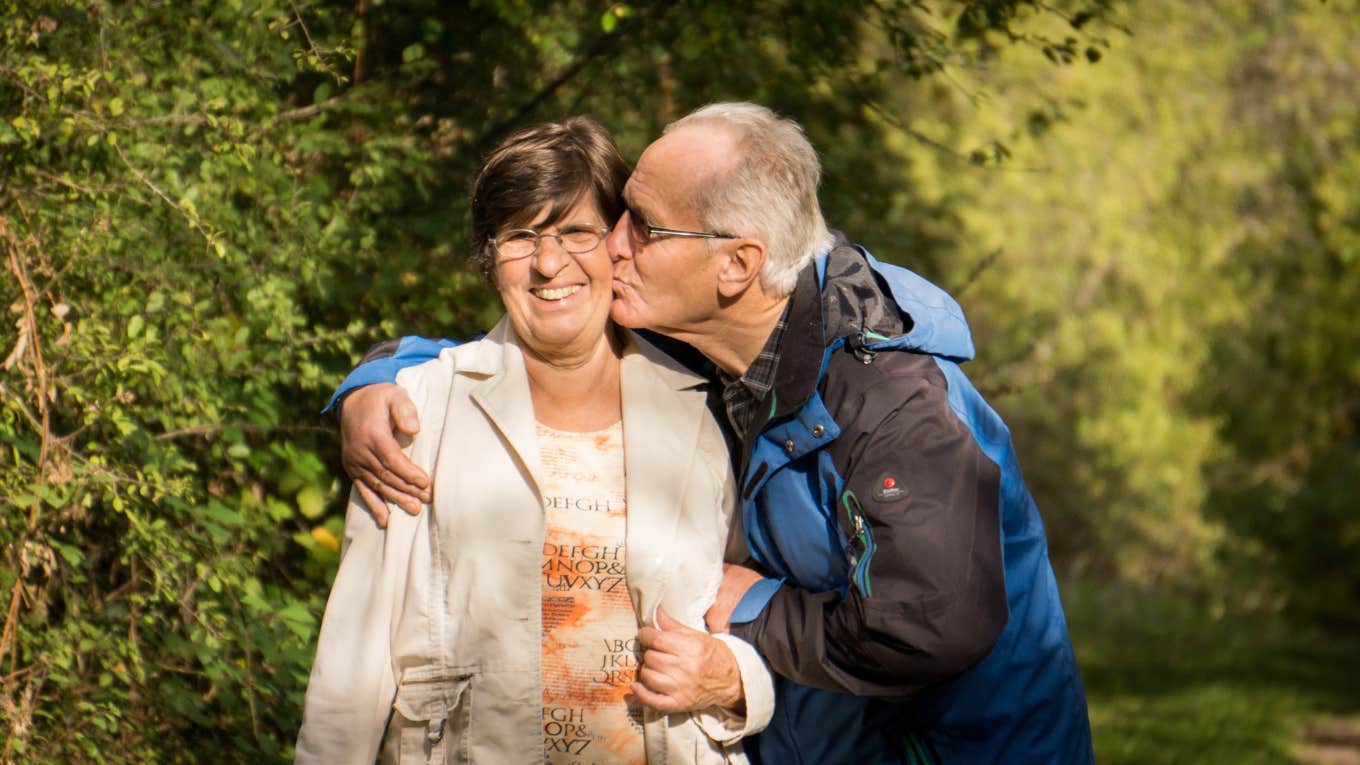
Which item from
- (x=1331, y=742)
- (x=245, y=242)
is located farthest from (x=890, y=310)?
(x=1331, y=742)

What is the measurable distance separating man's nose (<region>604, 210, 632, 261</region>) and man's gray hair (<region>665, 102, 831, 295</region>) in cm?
17

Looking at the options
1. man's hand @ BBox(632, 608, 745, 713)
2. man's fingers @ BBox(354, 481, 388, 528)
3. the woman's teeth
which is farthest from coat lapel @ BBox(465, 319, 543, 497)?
man's hand @ BBox(632, 608, 745, 713)

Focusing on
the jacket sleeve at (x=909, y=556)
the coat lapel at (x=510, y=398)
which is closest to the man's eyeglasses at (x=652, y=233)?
the coat lapel at (x=510, y=398)

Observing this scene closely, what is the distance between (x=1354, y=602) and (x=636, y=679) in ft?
35.6

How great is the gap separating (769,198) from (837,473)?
0.59 meters

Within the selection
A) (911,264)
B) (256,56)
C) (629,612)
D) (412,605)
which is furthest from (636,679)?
(911,264)

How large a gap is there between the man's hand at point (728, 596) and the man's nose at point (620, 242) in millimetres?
682

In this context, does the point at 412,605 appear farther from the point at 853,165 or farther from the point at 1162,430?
the point at 1162,430

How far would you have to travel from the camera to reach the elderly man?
254 centimetres

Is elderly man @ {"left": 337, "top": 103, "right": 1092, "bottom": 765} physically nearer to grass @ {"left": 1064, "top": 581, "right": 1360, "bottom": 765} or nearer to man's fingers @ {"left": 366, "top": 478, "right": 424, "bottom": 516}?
man's fingers @ {"left": 366, "top": 478, "right": 424, "bottom": 516}

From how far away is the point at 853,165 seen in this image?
5.67m

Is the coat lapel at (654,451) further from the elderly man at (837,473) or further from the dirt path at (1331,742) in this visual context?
the dirt path at (1331,742)

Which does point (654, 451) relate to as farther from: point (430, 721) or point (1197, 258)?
point (1197, 258)

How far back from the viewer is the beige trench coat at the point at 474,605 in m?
2.70
